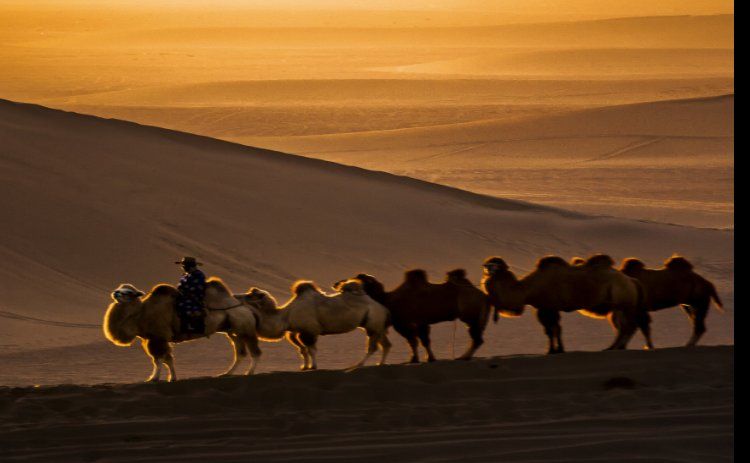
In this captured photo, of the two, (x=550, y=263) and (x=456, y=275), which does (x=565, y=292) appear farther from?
(x=456, y=275)

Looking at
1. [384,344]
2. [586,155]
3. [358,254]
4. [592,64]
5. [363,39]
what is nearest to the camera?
[384,344]

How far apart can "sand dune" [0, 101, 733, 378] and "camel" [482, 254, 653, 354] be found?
10.9 ft

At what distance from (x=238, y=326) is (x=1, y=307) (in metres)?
6.72

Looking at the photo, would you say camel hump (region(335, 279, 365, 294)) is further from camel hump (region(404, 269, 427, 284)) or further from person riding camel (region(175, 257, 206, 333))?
person riding camel (region(175, 257, 206, 333))

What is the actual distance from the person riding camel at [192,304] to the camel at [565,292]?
116 inches

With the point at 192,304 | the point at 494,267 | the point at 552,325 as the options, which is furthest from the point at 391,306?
the point at 192,304

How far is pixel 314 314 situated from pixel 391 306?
86 centimetres

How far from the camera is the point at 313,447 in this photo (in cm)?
1198

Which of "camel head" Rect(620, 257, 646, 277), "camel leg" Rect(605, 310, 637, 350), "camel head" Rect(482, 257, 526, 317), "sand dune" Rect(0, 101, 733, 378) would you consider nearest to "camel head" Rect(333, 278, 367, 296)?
"camel head" Rect(482, 257, 526, 317)

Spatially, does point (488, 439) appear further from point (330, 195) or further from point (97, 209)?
point (330, 195)

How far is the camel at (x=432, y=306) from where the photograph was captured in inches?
615

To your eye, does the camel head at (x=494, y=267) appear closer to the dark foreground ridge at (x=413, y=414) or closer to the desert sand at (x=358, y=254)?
the desert sand at (x=358, y=254)

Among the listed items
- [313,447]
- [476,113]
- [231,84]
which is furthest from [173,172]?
[231,84]

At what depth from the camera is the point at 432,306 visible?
51.3ft
